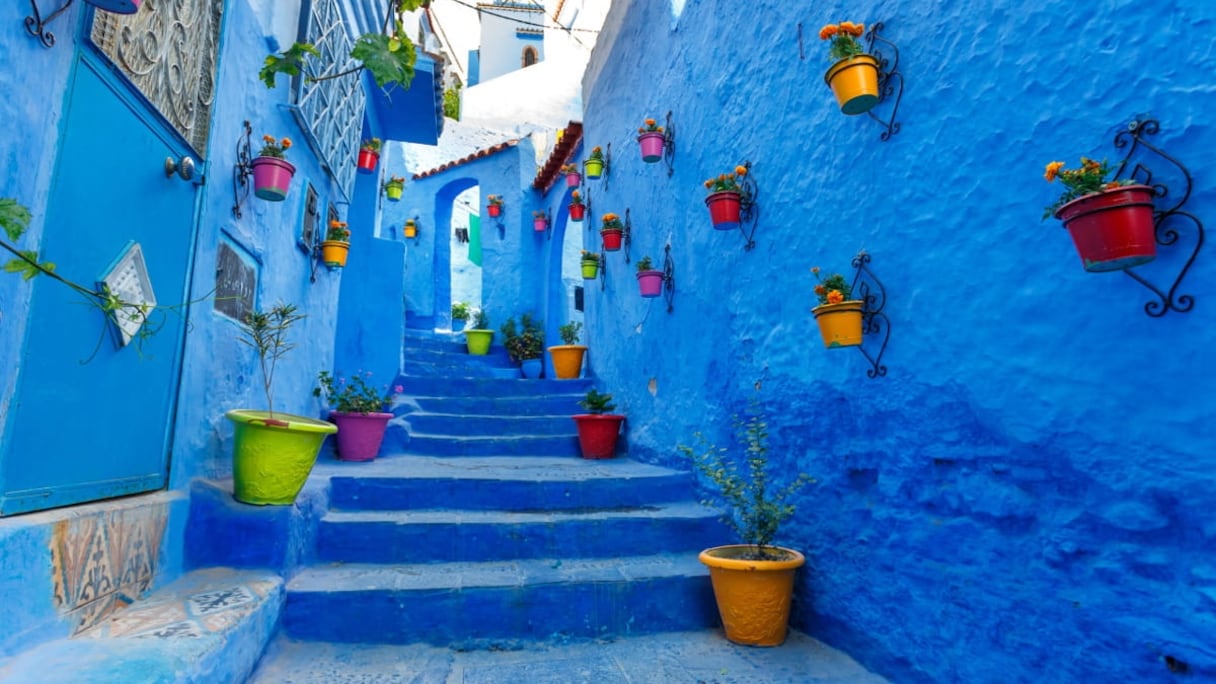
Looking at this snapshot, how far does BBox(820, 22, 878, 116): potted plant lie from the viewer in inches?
104

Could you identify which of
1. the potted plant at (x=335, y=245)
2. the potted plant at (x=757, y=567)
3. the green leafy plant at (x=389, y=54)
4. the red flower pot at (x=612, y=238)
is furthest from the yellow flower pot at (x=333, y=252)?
the potted plant at (x=757, y=567)

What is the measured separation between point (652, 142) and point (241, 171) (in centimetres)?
285

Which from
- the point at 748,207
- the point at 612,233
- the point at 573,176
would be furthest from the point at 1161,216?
the point at 573,176

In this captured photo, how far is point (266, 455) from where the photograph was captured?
2.89 metres

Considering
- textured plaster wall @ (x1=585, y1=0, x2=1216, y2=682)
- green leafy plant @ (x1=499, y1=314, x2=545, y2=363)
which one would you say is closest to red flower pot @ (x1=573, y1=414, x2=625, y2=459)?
textured plaster wall @ (x1=585, y1=0, x2=1216, y2=682)

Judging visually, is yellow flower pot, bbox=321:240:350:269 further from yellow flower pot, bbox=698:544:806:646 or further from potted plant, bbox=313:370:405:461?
yellow flower pot, bbox=698:544:806:646

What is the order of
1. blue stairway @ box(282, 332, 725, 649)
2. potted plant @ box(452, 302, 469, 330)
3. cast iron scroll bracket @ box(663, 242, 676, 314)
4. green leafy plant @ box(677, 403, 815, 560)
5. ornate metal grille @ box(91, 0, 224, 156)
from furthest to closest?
potted plant @ box(452, 302, 469, 330) → cast iron scroll bracket @ box(663, 242, 676, 314) → green leafy plant @ box(677, 403, 815, 560) → blue stairway @ box(282, 332, 725, 649) → ornate metal grille @ box(91, 0, 224, 156)

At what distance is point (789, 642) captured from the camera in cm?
299

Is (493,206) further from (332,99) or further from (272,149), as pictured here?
(272,149)

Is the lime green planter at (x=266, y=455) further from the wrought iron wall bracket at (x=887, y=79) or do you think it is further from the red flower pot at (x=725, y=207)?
the wrought iron wall bracket at (x=887, y=79)

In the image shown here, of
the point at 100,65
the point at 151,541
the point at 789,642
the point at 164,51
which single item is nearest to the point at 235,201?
the point at 164,51

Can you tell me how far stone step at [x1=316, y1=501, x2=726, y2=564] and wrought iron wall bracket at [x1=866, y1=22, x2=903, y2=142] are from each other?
88.3 inches

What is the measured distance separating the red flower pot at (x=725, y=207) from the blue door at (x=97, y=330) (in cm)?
260

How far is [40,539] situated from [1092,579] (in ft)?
9.57
